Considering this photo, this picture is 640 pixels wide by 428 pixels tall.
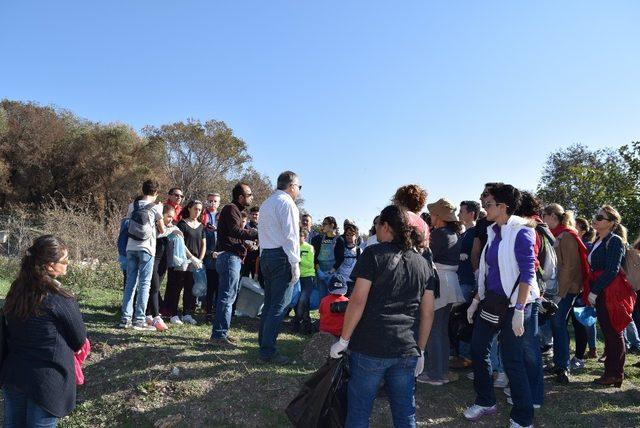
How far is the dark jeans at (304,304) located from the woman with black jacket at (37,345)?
4.41 metres

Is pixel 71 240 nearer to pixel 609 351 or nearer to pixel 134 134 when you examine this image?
pixel 609 351

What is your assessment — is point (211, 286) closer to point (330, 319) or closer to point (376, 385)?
point (330, 319)

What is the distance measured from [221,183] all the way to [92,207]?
43.9ft

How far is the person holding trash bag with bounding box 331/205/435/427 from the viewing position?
3.30 m

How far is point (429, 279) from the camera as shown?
3623 mm

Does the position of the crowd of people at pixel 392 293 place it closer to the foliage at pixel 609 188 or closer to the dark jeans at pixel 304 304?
the dark jeans at pixel 304 304

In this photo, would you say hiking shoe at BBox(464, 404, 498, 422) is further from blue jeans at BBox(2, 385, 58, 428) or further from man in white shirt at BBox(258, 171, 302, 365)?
blue jeans at BBox(2, 385, 58, 428)

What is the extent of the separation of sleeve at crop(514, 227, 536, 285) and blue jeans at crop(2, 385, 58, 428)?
11.8 ft

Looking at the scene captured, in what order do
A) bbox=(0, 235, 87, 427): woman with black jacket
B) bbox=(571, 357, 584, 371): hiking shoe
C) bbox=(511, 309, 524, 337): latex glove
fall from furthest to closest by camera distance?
bbox=(571, 357, 584, 371): hiking shoe
bbox=(511, 309, 524, 337): latex glove
bbox=(0, 235, 87, 427): woman with black jacket

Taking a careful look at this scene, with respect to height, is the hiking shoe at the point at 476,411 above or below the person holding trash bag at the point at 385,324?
below

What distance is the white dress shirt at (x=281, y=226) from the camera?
5133 mm

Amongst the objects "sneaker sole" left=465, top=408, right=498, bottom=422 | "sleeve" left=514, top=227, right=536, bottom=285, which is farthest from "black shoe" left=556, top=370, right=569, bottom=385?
"sleeve" left=514, top=227, right=536, bottom=285

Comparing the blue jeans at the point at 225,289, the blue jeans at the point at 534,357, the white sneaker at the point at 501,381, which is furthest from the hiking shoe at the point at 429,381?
the blue jeans at the point at 225,289

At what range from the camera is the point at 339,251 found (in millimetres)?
8047
